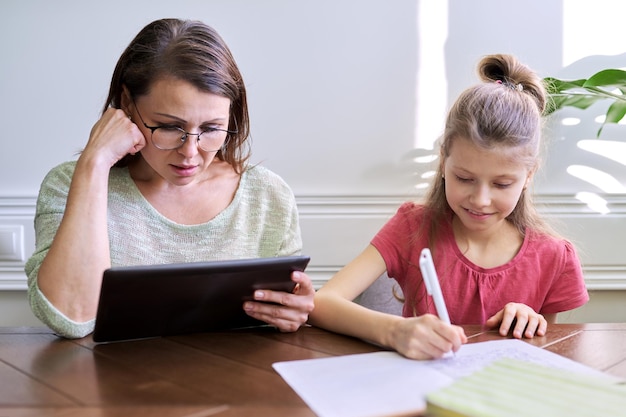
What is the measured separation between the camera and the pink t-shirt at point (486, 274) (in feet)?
5.13

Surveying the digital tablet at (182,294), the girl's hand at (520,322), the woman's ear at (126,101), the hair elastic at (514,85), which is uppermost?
the woman's ear at (126,101)

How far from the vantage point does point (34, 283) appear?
132cm

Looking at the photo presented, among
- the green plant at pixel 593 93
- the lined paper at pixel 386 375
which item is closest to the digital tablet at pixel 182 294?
the lined paper at pixel 386 375

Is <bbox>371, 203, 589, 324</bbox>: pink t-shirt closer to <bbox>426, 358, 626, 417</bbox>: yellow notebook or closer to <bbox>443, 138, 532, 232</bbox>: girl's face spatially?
<bbox>443, 138, 532, 232</bbox>: girl's face

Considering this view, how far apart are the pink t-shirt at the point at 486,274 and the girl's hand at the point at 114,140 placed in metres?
0.58

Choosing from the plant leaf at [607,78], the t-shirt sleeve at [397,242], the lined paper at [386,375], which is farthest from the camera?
the plant leaf at [607,78]

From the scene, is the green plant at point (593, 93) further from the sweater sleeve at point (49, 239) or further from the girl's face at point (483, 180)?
the sweater sleeve at point (49, 239)

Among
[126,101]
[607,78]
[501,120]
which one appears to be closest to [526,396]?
[501,120]

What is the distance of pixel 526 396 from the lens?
77 centimetres

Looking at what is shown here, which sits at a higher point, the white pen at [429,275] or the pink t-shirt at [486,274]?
the white pen at [429,275]

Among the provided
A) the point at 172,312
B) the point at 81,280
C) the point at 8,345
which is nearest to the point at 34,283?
the point at 81,280

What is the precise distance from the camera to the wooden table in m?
0.87

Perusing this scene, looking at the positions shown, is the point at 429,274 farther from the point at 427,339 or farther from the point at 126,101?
the point at 126,101

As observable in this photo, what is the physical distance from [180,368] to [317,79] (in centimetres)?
122
